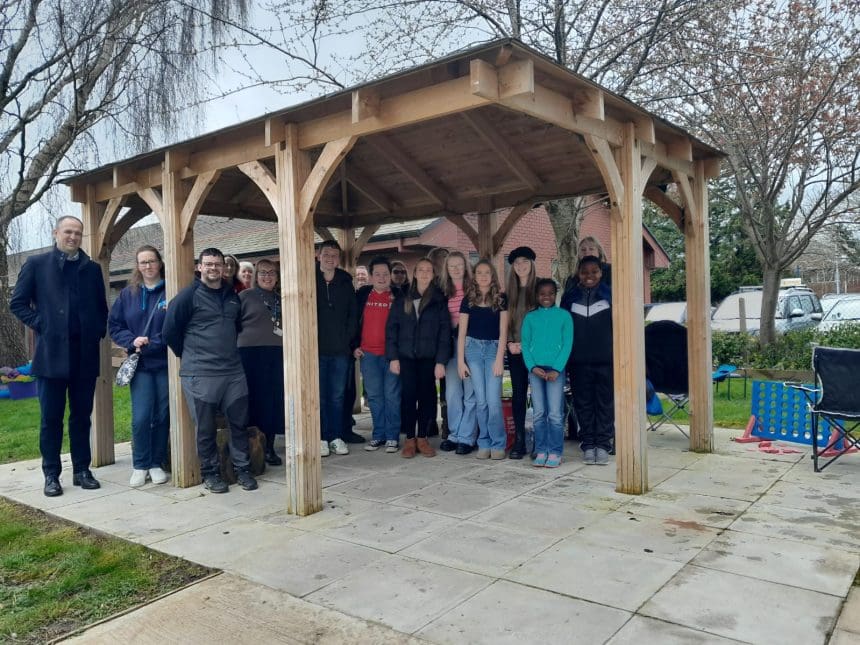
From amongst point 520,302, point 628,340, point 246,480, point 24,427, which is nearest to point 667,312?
point 520,302

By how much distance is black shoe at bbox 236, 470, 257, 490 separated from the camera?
17.0ft

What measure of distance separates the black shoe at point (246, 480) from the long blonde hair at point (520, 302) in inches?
93.4

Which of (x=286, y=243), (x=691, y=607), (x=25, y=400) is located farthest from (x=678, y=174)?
(x=25, y=400)

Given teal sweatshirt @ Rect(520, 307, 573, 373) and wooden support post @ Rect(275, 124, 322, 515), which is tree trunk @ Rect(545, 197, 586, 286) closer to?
teal sweatshirt @ Rect(520, 307, 573, 373)

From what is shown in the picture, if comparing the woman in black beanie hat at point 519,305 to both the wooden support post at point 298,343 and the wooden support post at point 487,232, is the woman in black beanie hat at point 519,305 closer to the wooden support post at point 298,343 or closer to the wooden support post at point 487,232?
the wooden support post at point 487,232

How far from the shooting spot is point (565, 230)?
34.3ft

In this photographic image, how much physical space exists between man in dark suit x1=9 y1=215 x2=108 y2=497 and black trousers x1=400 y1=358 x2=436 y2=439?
2518 mm

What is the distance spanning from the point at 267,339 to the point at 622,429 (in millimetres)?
2883

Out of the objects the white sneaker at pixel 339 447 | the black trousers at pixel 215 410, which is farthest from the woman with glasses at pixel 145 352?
the white sneaker at pixel 339 447

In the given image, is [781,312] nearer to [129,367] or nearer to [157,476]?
[157,476]

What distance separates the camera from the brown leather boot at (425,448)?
618 cm

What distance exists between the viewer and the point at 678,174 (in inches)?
229

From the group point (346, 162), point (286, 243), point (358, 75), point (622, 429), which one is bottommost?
point (622, 429)

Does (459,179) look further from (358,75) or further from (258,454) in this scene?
(358,75)
